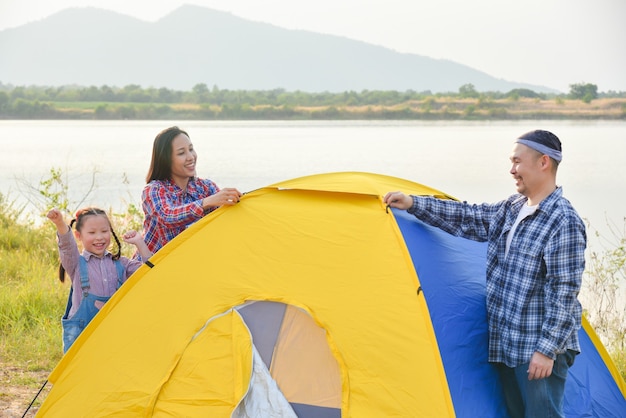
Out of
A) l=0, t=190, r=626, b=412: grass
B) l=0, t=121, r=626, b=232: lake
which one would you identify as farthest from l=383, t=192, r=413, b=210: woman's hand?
l=0, t=121, r=626, b=232: lake

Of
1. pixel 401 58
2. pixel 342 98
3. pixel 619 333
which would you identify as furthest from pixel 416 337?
pixel 401 58

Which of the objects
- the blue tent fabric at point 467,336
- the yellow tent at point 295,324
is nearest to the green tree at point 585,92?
the blue tent fabric at point 467,336

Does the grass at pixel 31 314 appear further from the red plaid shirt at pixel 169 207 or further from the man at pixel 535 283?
the man at pixel 535 283

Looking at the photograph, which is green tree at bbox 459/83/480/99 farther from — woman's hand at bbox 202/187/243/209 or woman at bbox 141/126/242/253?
woman's hand at bbox 202/187/243/209

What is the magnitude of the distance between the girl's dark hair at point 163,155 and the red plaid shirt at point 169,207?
38 mm

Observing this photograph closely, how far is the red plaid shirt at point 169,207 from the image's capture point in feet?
11.8

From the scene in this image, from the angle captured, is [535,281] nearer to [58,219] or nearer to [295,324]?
[295,324]

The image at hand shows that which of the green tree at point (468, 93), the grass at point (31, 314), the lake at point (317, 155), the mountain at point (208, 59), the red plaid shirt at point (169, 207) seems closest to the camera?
the red plaid shirt at point (169, 207)

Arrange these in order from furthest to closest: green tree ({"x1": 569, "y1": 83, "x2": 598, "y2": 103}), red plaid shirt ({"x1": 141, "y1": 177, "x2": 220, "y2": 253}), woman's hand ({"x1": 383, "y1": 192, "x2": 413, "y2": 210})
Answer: green tree ({"x1": 569, "y1": 83, "x2": 598, "y2": 103}) < red plaid shirt ({"x1": 141, "y1": 177, "x2": 220, "y2": 253}) < woman's hand ({"x1": 383, "y1": 192, "x2": 413, "y2": 210})

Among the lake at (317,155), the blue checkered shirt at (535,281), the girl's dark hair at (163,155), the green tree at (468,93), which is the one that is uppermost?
the girl's dark hair at (163,155)

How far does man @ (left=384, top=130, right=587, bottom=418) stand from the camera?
2.79 m

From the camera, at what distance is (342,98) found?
101 feet

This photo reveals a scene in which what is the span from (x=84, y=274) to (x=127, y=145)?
78.1 ft

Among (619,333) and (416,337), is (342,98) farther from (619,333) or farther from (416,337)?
(416,337)
